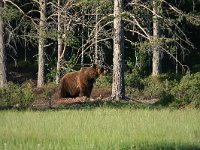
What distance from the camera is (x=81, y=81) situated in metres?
22.7

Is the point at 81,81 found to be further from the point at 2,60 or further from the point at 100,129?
the point at 100,129

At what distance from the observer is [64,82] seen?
22875 mm

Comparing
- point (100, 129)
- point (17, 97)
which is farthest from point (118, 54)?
point (100, 129)

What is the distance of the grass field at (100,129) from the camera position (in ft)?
34.8

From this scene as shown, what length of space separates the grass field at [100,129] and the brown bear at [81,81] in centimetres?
507

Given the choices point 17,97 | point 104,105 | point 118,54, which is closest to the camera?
point 104,105

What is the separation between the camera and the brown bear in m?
22.7

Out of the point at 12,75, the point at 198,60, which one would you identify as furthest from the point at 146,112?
the point at 198,60

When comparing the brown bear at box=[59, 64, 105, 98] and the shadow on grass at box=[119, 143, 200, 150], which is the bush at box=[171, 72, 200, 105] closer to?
the brown bear at box=[59, 64, 105, 98]

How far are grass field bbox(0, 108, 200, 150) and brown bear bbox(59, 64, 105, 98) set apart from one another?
507 cm

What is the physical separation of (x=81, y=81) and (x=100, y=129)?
32.3ft

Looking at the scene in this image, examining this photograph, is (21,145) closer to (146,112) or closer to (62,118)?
(62,118)

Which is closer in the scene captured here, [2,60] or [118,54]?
[118,54]

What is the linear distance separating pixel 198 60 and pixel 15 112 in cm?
2940
